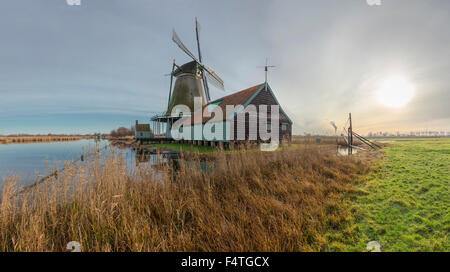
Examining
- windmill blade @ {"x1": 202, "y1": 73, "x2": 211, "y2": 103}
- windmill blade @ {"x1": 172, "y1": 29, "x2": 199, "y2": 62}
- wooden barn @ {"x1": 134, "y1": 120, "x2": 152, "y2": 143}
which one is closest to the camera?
windmill blade @ {"x1": 172, "y1": 29, "x2": 199, "y2": 62}

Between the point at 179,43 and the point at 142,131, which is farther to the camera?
the point at 142,131

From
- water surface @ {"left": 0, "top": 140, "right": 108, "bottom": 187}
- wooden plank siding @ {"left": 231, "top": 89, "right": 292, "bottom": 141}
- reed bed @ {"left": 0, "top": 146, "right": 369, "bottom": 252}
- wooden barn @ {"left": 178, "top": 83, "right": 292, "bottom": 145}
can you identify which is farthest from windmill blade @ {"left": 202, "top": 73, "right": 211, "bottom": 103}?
reed bed @ {"left": 0, "top": 146, "right": 369, "bottom": 252}

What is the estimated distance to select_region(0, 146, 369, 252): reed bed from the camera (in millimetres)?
2287

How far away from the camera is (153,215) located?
10.6 feet

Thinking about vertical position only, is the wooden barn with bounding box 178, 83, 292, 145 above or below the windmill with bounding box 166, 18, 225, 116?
below

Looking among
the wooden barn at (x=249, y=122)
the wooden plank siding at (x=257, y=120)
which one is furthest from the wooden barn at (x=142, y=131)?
the wooden plank siding at (x=257, y=120)

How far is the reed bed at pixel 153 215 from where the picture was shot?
7.50ft

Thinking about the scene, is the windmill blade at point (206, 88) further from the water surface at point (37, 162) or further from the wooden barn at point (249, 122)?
the water surface at point (37, 162)

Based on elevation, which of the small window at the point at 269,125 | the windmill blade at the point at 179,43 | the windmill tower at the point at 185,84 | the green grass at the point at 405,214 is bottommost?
the green grass at the point at 405,214

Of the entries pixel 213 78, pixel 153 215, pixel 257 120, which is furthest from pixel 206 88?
pixel 153 215

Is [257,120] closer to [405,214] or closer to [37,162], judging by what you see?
[405,214]

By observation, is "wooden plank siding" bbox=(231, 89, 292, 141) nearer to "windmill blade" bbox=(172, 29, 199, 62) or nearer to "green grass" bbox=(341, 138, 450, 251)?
"green grass" bbox=(341, 138, 450, 251)

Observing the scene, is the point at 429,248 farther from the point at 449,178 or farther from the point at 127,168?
the point at 127,168

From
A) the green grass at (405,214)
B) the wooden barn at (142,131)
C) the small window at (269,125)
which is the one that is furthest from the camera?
the wooden barn at (142,131)
